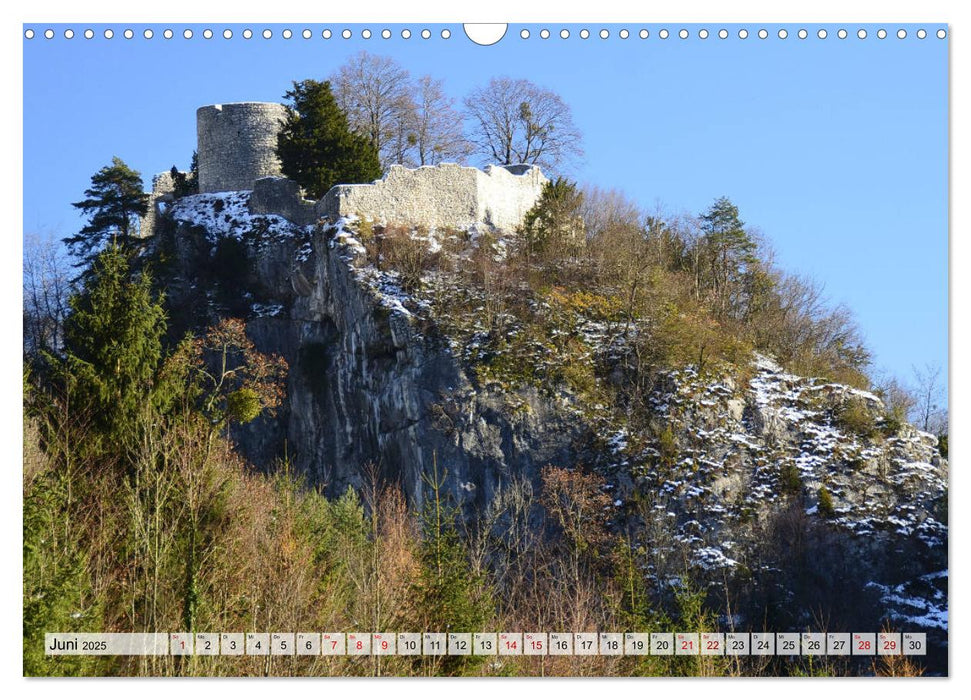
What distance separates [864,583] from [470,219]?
13.4 metres

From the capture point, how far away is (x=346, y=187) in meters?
31.6

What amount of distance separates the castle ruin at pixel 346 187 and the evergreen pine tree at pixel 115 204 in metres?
1.33

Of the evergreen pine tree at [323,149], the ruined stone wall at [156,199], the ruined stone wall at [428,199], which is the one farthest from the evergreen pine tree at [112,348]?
the ruined stone wall at [156,199]

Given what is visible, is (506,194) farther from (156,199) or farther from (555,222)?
(156,199)

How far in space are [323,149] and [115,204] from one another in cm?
574

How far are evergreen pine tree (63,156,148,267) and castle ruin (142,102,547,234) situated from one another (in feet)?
4.35

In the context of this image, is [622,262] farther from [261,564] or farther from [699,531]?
[261,564]

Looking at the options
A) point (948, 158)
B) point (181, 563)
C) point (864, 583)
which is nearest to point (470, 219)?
point (864, 583)

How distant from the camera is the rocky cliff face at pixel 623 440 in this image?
24.8 m

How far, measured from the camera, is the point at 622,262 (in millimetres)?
31469

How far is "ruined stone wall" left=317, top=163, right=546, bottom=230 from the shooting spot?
1237 inches

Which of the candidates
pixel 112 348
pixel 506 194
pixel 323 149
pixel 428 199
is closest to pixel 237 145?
pixel 323 149

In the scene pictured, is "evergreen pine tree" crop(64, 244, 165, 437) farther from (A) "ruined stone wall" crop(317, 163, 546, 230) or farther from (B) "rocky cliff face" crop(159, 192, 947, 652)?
(A) "ruined stone wall" crop(317, 163, 546, 230)

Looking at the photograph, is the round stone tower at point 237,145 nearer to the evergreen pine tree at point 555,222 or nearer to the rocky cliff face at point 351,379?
the rocky cliff face at point 351,379
